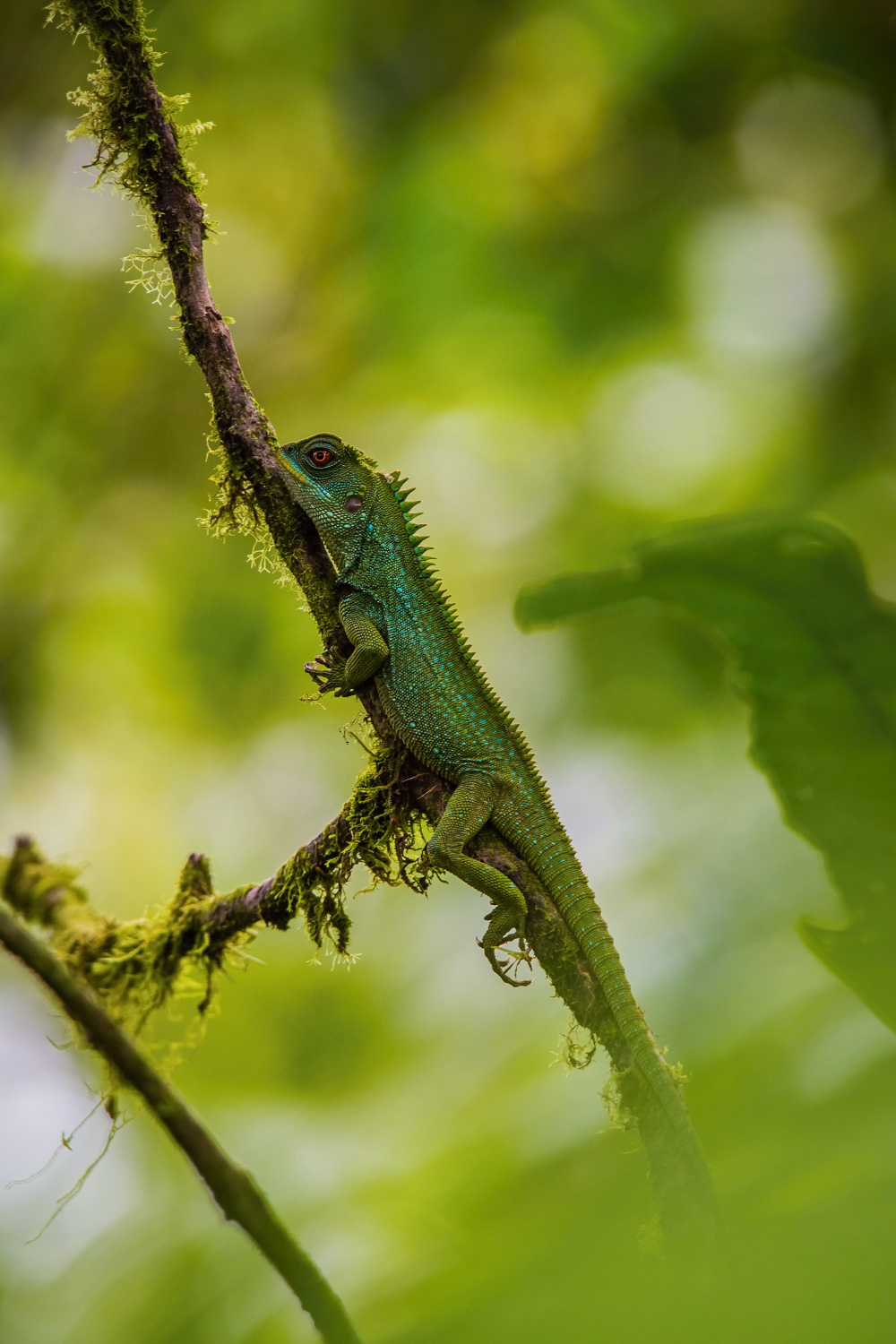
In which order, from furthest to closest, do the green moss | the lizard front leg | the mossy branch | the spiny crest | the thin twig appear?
the spiny crest, the lizard front leg, the green moss, the mossy branch, the thin twig

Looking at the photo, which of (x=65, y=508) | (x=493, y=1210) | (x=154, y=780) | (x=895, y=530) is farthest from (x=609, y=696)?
(x=493, y=1210)

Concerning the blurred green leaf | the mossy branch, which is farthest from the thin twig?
the mossy branch

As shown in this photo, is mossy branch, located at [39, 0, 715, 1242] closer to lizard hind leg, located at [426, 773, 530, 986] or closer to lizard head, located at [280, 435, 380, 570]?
lizard hind leg, located at [426, 773, 530, 986]

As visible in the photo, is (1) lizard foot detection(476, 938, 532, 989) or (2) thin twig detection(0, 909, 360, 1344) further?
(1) lizard foot detection(476, 938, 532, 989)

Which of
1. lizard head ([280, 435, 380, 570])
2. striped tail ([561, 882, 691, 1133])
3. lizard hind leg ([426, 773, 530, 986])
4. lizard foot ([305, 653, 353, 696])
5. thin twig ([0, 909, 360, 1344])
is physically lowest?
thin twig ([0, 909, 360, 1344])

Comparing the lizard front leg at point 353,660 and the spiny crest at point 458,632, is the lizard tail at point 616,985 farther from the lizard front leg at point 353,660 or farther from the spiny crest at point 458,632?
the lizard front leg at point 353,660

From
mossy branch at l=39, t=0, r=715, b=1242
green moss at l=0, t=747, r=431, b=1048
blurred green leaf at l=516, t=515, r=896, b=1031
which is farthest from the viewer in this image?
green moss at l=0, t=747, r=431, b=1048

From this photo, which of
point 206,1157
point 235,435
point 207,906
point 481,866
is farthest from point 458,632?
point 206,1157

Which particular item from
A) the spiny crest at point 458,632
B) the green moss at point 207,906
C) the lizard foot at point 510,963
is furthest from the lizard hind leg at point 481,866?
the spiny crest at point 458,632
